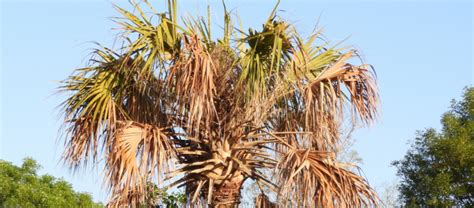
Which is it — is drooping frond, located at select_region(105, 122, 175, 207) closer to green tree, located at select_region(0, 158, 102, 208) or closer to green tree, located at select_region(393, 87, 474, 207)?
green tree, located at select_region(393, 87, 474, 207)

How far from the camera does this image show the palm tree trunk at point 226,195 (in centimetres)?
952

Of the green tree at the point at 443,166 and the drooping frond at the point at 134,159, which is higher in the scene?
the green tree at the point at 443,166

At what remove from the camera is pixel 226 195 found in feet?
31.3

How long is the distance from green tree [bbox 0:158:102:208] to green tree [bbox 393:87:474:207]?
1196 centimetres

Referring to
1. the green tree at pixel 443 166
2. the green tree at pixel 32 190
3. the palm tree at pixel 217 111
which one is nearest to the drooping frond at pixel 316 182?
the palm tree at pixel 217 111

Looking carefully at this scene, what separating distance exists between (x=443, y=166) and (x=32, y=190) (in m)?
16.0

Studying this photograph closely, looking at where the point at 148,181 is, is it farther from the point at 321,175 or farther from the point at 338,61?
the point at 338,61

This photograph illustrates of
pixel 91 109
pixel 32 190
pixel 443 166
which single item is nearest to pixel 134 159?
pixel 91 109

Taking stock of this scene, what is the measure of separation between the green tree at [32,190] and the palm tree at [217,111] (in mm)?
21700

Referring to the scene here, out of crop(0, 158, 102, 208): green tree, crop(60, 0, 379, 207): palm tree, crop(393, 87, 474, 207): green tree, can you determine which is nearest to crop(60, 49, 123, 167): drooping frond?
crop(60, 0, 379, 207): palm tree

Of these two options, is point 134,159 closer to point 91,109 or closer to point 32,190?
point 91,109

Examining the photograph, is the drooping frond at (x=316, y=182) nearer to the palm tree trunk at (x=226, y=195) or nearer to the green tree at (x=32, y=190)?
the palm tree trunk at (x=226, y=195)

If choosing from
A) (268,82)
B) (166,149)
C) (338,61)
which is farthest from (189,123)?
(338,61)

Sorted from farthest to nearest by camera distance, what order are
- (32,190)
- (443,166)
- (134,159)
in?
(32,190) < (443,166) < (134,159)
